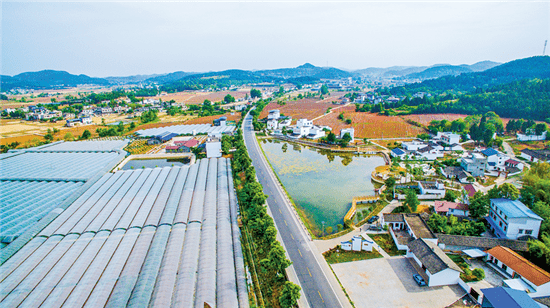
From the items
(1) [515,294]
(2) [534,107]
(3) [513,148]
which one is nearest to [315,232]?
(1) [515,294]

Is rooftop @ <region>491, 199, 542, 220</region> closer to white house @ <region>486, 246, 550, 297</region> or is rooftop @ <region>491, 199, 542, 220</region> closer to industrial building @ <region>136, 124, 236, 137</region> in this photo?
white house @ <region>486, 246, 550, 297</region>

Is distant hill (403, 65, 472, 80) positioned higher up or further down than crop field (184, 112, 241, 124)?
higher up

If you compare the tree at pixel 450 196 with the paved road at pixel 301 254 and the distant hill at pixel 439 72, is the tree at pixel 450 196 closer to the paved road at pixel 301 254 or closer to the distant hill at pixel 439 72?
the paved road at pixel 301 254

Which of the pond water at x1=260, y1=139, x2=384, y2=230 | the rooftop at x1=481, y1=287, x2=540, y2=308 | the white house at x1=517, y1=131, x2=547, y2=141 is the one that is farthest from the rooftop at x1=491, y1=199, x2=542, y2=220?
the white house at x1=517, y1=131, x2=547, y2=141

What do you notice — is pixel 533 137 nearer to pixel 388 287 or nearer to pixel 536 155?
pixel 536 155

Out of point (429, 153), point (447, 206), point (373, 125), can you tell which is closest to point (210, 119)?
point (373, 125)

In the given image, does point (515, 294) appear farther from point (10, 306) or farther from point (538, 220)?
point (10, 306)

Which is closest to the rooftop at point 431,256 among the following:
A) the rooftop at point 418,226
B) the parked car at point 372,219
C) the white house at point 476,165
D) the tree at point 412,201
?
the rooftop at point 418,226

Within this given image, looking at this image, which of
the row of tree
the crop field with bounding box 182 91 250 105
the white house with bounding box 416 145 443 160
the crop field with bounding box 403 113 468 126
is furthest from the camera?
the crop field with bounding box 182 91 250 105
